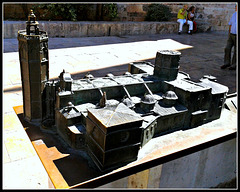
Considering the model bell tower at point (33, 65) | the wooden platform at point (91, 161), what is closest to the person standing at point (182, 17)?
the wooden platform at point (91, 161)

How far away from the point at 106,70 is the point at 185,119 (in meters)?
5.75

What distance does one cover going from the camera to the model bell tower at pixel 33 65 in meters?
5.57

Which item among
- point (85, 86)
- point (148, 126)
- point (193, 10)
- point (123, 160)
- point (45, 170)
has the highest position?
point (193, 10)

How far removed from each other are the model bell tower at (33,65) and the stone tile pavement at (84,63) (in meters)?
0.64

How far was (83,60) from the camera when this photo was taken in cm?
1268

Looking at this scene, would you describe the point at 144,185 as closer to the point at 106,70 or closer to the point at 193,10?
the point at 106,70

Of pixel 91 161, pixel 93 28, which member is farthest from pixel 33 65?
pixel 93 28

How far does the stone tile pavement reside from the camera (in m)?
5.41

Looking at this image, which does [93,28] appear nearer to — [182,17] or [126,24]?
[126,24]

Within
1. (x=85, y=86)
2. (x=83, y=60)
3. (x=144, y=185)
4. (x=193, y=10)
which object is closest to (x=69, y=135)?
(x=85, y=86)

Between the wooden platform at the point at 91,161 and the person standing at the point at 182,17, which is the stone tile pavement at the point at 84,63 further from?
the person standing at the point at 182,17

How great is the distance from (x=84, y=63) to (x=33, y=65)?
21.3ft

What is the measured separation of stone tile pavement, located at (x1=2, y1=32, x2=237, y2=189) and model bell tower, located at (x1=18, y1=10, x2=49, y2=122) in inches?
25.1

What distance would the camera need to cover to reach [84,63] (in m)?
12.2
